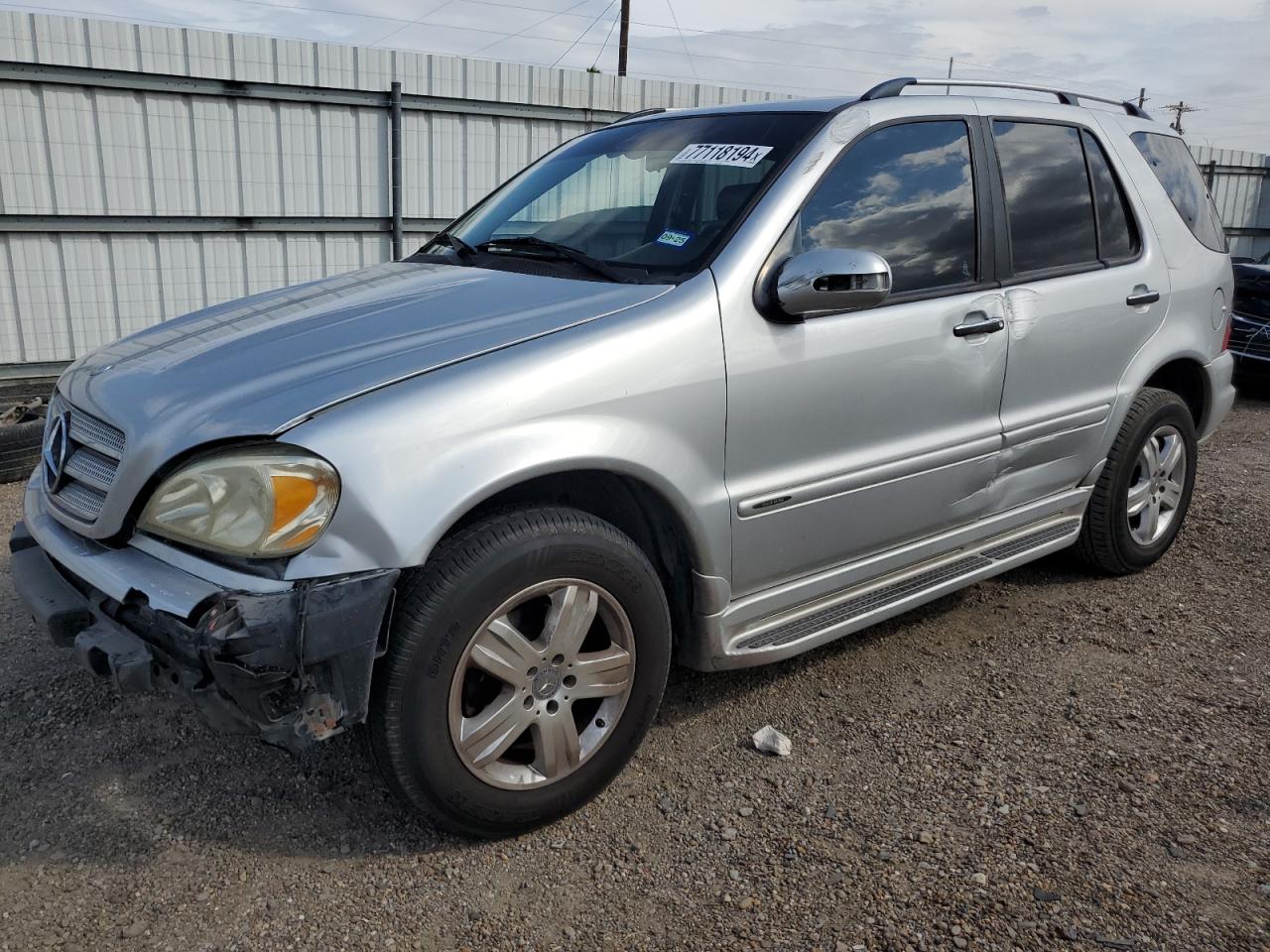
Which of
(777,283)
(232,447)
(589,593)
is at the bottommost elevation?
(589,593)

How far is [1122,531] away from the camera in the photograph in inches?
164

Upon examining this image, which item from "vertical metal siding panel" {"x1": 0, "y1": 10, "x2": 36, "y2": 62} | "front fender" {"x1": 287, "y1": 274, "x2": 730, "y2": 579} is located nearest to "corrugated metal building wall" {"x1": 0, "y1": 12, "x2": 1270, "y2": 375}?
"vertical metal siding panel" {"x1": 0, "y1": 10, "x2": 36, "y2": 62}

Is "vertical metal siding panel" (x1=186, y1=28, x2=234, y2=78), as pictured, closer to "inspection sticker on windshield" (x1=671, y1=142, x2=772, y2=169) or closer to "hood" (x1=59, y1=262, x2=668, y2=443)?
"hood" (x1=59, y1=262, x2=668, y2=443)

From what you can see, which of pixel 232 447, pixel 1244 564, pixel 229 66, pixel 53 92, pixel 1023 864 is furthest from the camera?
pixel 229 66

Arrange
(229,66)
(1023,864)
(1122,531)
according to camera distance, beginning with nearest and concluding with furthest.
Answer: (1023,864)
(1122,531)
(229,66)

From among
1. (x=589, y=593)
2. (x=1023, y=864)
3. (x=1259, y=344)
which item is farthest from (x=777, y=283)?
(x=1259, y=344)

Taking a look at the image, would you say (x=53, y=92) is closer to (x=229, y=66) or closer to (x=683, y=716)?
(x=229, y=66)

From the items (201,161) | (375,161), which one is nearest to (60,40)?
(201,161)

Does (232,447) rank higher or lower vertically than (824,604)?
higher

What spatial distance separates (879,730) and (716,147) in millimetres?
1890

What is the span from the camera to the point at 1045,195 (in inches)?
143

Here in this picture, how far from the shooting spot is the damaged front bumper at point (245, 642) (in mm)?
2045

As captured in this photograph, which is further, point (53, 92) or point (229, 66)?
point (229, 66)

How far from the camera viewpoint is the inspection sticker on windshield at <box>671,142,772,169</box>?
3.01 meters
